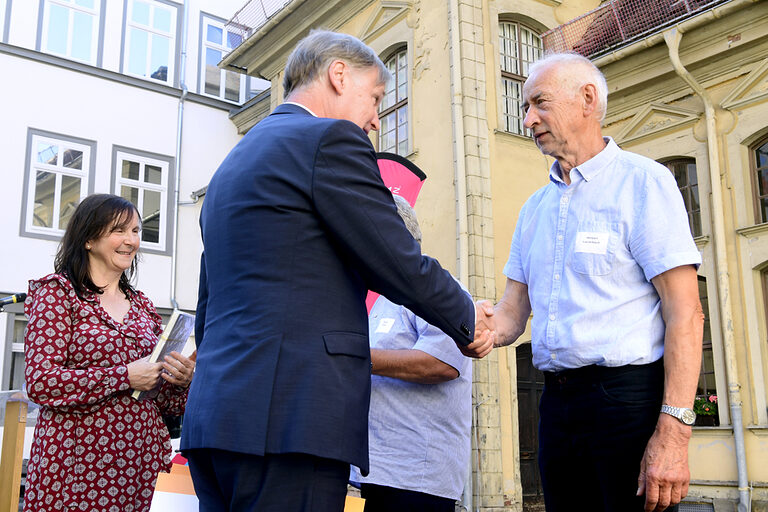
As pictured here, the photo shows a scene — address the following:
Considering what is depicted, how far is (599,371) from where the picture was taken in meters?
2.38

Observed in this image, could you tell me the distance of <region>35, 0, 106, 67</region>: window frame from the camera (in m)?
16.2

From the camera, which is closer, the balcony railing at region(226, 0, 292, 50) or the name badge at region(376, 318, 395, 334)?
the name badge at region(376, 318, 395, 334)

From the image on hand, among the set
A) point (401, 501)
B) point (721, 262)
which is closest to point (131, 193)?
point (721, 262)

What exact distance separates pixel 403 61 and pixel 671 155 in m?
4.73

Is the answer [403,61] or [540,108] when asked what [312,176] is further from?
[403,61]

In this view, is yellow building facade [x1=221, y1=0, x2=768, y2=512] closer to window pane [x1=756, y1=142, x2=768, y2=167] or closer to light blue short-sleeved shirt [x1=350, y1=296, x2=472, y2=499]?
window pane [x1=756, y1=142, x2=768, y2=167]

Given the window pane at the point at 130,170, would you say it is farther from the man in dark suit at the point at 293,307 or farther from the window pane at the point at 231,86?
the man in dark suit at the point at 293,307

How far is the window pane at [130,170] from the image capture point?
1681 centimetres

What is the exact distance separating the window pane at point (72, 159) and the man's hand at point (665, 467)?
1599 cm

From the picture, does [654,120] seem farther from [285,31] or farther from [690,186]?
[285,31]

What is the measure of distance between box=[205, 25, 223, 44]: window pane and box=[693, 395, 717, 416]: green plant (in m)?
14.3

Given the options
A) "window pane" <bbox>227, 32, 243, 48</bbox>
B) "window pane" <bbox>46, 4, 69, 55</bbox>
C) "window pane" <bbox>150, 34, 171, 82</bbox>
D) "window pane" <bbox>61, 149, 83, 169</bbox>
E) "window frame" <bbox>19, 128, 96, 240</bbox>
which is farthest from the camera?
"window pane" <bbox>227, 32, 243, 48</bbox>

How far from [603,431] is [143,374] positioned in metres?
1.72

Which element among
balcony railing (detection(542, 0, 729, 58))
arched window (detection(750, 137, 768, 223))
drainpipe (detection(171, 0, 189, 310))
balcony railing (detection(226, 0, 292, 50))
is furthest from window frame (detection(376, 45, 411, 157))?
drainpipe (detection(171, 0, 189, 310))
